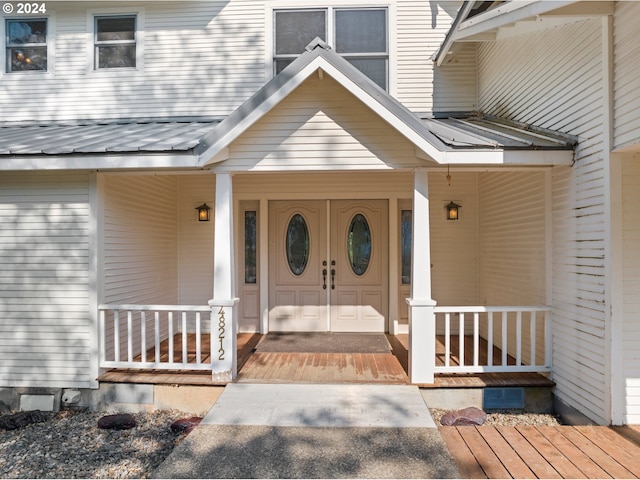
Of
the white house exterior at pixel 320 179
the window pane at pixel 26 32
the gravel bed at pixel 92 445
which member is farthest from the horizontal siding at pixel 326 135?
the window pane at pixel 26 32

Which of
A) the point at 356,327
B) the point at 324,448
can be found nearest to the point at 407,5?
the point at 356,327

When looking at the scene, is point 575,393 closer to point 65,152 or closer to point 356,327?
point 356,327

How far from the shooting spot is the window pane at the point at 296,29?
20.6 ft

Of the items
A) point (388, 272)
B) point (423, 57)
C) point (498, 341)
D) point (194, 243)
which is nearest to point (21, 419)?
point (194, 243)

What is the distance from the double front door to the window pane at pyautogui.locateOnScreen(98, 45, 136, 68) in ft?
11.7

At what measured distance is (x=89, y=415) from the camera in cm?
452

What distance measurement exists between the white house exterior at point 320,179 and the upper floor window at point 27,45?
27 mm

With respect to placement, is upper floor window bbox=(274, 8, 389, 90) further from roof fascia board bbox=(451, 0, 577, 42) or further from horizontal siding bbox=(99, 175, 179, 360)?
horizontal siding bbox=(99, 175, 179, 360)

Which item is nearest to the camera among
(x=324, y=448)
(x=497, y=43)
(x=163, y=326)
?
(x=324, y=448)

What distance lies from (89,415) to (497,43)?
7.35 metres

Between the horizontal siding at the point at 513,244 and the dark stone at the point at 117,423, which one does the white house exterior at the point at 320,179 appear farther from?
the dark stone at the point at 117,423

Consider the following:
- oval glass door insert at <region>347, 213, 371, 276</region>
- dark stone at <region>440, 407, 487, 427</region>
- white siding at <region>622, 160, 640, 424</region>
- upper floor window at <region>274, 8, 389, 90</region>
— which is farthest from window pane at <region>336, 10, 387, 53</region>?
dark stone at <region>440, 407, 487, 427</region>

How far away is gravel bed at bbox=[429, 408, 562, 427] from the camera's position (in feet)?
→ 13.6

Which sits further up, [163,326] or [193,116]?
[193,116]
